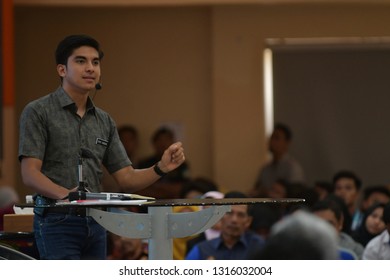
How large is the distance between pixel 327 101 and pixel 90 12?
256 centimetres

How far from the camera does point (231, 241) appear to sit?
6051 millimetres

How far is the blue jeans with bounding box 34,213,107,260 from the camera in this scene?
3.89 m

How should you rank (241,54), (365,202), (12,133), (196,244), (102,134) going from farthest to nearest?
(241,54)
(12,133)
(365,202)
(196,244)
(102,134)

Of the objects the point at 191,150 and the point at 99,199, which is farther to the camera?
the point at 191,150

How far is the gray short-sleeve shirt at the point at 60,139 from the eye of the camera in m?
3.96

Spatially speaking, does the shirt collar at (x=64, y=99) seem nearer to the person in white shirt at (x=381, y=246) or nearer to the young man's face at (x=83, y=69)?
the young man's face at (x=83, y=69)

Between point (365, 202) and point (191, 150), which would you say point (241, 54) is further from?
point (365, 202)

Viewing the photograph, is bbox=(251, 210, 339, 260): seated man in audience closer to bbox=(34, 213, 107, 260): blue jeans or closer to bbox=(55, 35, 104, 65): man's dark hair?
bbox=(34, 213, 107, 260): blue jeans

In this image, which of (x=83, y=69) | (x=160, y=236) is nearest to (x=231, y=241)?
(x=160, y=236)

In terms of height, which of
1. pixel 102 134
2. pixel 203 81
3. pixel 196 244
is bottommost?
pixel 196 244

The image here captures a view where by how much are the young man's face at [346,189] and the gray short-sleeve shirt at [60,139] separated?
4493mm

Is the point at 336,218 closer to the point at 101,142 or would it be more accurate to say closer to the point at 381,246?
the point at 381,246

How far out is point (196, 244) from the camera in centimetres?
635
